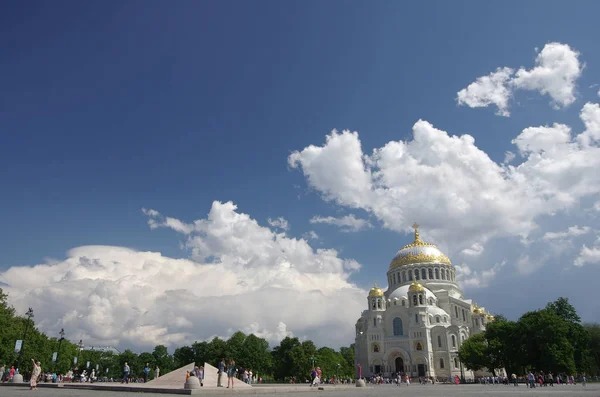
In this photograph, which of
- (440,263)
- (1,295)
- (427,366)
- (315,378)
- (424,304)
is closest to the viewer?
(315,378)

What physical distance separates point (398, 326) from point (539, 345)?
27.3 meters

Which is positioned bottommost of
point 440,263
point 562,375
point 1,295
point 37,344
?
point 562,375

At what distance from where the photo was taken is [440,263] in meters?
83.9

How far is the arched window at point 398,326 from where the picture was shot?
241 ft

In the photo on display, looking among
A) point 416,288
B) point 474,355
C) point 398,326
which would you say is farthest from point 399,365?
point 474,355

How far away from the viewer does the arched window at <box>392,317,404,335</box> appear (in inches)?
2896

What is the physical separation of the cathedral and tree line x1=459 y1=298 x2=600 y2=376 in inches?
276

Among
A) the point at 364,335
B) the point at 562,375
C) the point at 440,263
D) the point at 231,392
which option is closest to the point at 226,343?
the point at 364,335

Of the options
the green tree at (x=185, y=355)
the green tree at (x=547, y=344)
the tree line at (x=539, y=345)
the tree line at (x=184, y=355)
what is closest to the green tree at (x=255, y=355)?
the tree line at (x=184, y=355)

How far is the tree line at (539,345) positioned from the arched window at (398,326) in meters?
12.5

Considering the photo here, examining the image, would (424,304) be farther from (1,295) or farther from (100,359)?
(100,359)

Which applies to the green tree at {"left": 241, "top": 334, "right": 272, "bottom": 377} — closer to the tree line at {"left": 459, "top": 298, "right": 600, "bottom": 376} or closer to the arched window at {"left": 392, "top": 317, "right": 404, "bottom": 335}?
the arched window at {"left": 392, "top": 317, "right": 404, "bottom": 335}

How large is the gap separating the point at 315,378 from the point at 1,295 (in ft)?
129

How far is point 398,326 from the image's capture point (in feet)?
243
